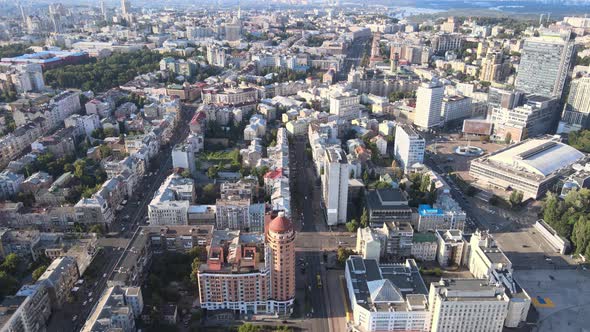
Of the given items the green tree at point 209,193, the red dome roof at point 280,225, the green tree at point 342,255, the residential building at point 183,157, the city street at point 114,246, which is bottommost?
the city street at point 114,246

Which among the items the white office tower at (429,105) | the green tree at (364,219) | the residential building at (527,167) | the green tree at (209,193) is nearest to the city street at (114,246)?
the green tree at (209,193)

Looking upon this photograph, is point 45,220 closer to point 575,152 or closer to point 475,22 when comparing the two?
point 575,152

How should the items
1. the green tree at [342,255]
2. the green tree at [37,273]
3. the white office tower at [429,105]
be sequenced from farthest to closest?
the white office tower at [429,105] < the green tree at [342,255] < the green tree at [37,273]

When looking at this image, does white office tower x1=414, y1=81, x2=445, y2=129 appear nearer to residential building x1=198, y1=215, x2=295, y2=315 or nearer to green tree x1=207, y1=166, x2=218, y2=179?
green tree x1=207, y1=166, x2=218, y2=179

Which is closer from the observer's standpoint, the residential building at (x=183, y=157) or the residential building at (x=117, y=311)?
the residential building at (x=117, y=311)

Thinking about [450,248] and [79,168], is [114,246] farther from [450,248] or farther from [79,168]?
[450,248]

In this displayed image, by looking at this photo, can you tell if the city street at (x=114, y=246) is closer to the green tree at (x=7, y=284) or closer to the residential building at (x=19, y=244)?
the green tree at (x=7, y=284)
